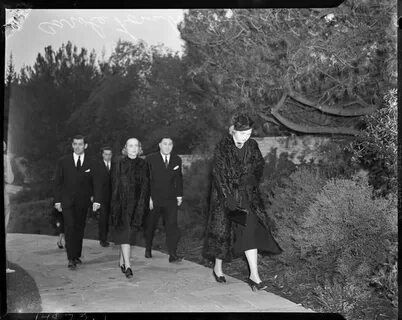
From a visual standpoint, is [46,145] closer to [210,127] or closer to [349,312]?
[210,127]

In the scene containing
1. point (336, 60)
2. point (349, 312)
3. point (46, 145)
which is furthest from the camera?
point (46, 145)

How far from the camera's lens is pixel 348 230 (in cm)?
561

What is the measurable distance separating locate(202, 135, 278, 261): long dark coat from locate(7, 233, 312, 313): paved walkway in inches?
17.9

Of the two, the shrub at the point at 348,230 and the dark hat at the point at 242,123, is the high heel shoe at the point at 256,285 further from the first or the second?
the dark hat at the point at 242,123

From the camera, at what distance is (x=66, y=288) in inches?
232

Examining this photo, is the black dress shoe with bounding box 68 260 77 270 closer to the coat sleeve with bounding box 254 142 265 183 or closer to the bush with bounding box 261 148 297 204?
the coat sleeve with bounding box 254 142 265 183

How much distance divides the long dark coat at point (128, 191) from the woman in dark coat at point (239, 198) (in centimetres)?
91

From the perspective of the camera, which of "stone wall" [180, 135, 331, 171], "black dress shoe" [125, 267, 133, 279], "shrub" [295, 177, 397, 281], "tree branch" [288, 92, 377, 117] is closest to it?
"shrub" [295, 177, 397, 281]

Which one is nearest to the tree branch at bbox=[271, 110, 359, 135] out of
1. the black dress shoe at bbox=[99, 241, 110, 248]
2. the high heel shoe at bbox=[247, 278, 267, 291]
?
the high heel shoe at bbox=[247, 278, 267, 291]

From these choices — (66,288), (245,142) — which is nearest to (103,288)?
(66,288)

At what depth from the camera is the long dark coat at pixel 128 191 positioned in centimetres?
634

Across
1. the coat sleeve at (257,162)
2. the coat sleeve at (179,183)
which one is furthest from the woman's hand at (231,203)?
the coat sleeve at (179,183)

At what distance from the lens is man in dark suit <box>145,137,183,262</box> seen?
6.75 m

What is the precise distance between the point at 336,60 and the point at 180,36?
1989mm
